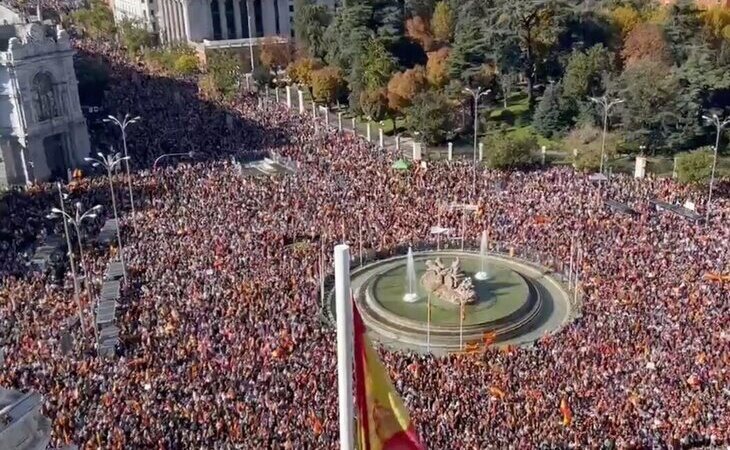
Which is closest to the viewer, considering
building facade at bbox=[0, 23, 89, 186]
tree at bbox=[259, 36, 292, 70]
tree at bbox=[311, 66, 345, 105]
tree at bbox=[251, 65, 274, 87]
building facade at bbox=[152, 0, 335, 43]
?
building facade at bbox=[0, 23, 89, 186]

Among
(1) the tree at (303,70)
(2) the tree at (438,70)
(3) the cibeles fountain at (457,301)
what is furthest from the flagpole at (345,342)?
(1) the tree at (303,70)

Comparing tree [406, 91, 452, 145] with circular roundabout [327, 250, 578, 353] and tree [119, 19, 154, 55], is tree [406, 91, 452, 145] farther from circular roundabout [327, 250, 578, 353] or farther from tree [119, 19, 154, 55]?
tree [119, 19, 154, 55]

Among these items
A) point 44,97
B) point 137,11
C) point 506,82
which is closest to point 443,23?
point 506,82

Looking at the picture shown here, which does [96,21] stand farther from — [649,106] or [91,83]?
[649,106]

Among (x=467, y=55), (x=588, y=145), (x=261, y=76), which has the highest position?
(x=467, y=55)

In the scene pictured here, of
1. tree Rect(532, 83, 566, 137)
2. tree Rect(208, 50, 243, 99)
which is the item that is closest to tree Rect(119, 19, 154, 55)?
tree Rect(208, 50, 243, 99)

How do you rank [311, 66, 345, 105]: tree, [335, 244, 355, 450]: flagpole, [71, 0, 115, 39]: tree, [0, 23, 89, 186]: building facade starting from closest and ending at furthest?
[335, 244, 355, 450]: flagpole
[0, 23, 89, 186]: building facade
[311, 66, 345, 105]: tree
[71, 0, 115, 39]: tree

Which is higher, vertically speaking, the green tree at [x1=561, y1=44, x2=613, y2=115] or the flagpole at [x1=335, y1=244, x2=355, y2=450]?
the flagpole at [x1=335, y1=244, x2=355, y2=450]
